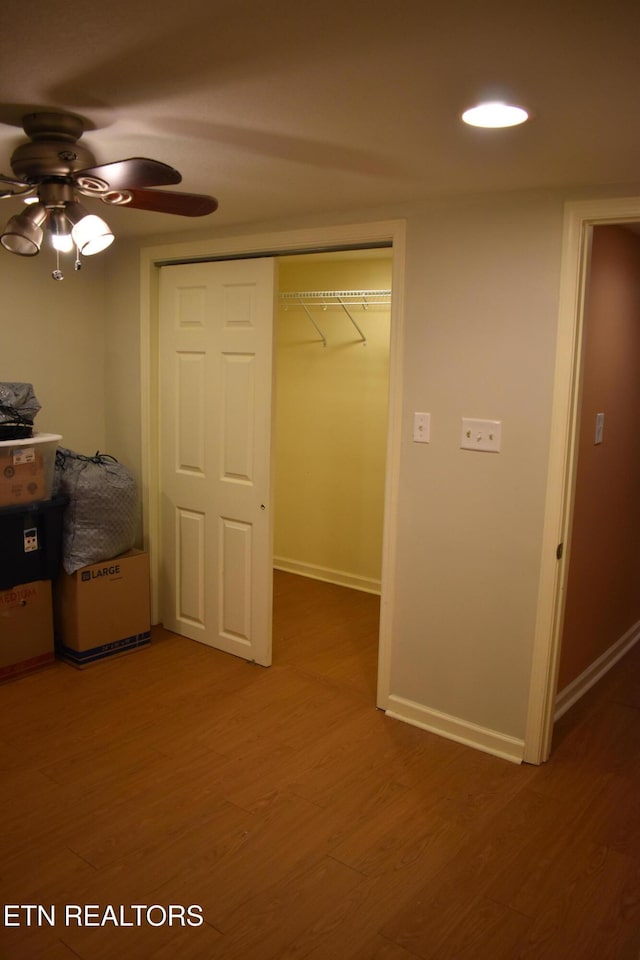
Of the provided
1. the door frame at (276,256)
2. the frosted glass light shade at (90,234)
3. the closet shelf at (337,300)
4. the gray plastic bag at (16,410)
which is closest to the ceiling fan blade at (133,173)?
the frosted glass light shade at (90,234)

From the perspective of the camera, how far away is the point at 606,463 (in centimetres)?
335

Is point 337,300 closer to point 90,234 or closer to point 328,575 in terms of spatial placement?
point 328,575

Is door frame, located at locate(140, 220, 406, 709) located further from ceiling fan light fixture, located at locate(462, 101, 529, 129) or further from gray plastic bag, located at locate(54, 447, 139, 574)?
ceiling fan light fixture, located at locate(462, 101, 529, 129)

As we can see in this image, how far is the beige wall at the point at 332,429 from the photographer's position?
4.64 metres

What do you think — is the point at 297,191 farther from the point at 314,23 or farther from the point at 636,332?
the point at 636,332

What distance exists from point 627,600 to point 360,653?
1507 millimetres

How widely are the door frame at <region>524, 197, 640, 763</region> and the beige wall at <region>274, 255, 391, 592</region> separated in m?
2.03

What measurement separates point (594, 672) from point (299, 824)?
6.03ft

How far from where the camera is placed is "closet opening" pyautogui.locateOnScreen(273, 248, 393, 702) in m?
4.55

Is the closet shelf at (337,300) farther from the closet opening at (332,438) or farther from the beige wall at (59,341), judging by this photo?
the beige wall at (59,341)

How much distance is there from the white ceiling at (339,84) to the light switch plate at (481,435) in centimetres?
85

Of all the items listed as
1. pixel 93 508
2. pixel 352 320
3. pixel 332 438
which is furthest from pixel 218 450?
pixel 352 320

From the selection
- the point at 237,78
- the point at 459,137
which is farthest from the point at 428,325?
the point at 237,78

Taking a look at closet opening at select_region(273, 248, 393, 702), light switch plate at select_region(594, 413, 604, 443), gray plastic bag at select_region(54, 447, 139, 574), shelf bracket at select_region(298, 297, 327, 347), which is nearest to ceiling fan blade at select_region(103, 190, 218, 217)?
gray plastic bag at select_region(54, 447, 139, 574)
